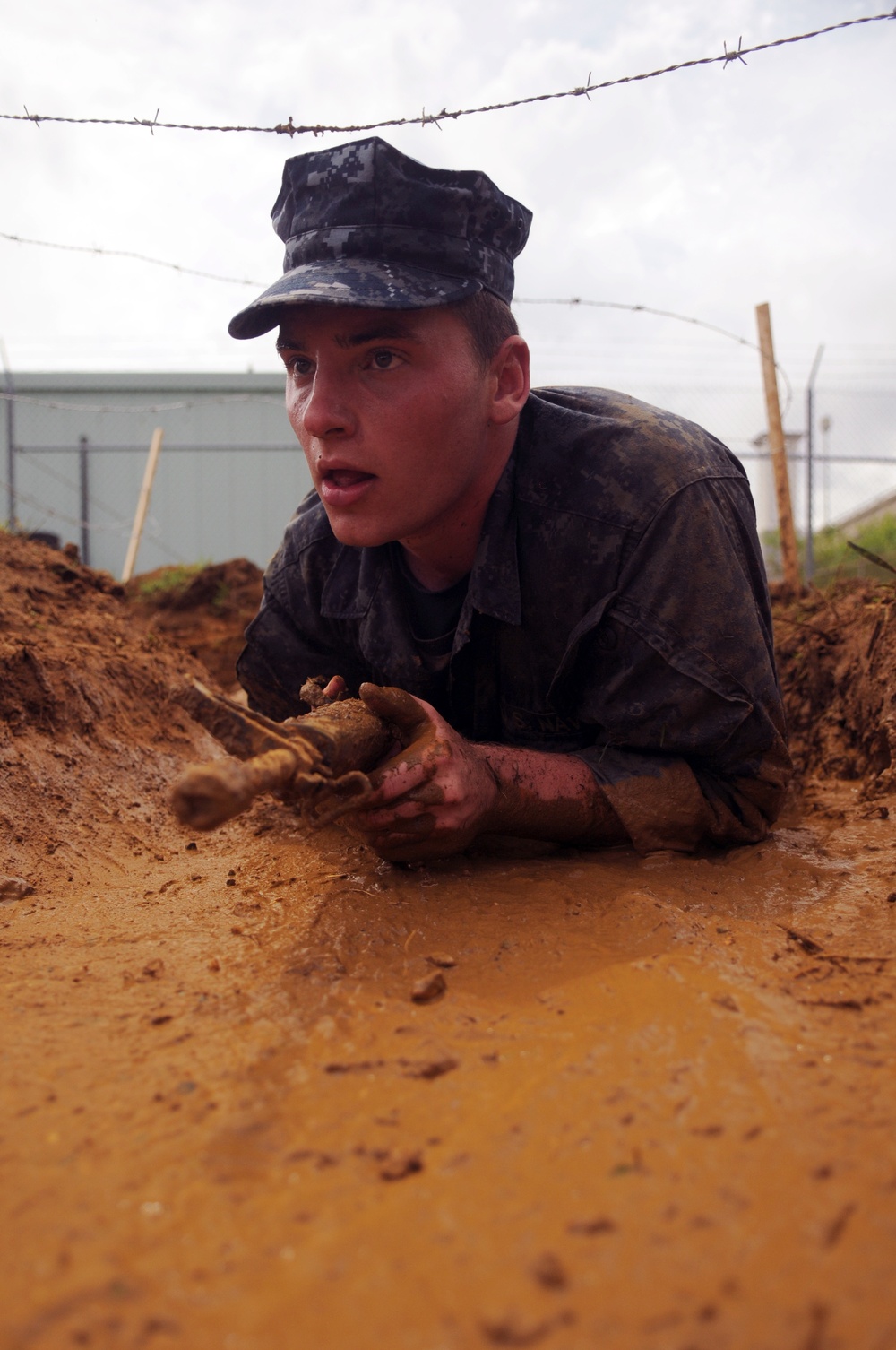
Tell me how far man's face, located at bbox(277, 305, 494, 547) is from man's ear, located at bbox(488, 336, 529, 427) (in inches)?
2.7

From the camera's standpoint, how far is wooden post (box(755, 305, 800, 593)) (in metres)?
4.96

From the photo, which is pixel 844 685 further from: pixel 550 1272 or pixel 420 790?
pixel 550 1272

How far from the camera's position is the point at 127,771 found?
272 cm

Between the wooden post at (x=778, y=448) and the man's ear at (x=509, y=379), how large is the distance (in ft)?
10.6

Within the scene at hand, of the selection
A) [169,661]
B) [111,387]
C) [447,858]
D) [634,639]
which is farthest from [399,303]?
[111,387]

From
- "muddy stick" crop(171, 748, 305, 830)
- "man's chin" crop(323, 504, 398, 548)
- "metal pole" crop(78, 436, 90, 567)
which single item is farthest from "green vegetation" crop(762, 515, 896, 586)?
"muddy stick" crop(171, 748, 305, 830)

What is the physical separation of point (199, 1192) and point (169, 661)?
2.75 metres

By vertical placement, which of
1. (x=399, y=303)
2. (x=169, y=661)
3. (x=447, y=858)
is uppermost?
(x=399, y=303)

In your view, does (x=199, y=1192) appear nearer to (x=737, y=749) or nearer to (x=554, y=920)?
(x=554, y=920)

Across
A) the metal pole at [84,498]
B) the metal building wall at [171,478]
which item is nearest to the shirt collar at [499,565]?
the metal building wall at [171,478]

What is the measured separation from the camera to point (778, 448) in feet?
16.4

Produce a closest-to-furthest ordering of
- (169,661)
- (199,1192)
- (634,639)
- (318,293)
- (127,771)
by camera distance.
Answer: (199,1192), (318,293), (634,639), (127,771), (169,661)

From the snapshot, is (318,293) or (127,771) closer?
(318,293)

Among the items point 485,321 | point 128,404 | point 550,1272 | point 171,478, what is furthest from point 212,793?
point 128,404
